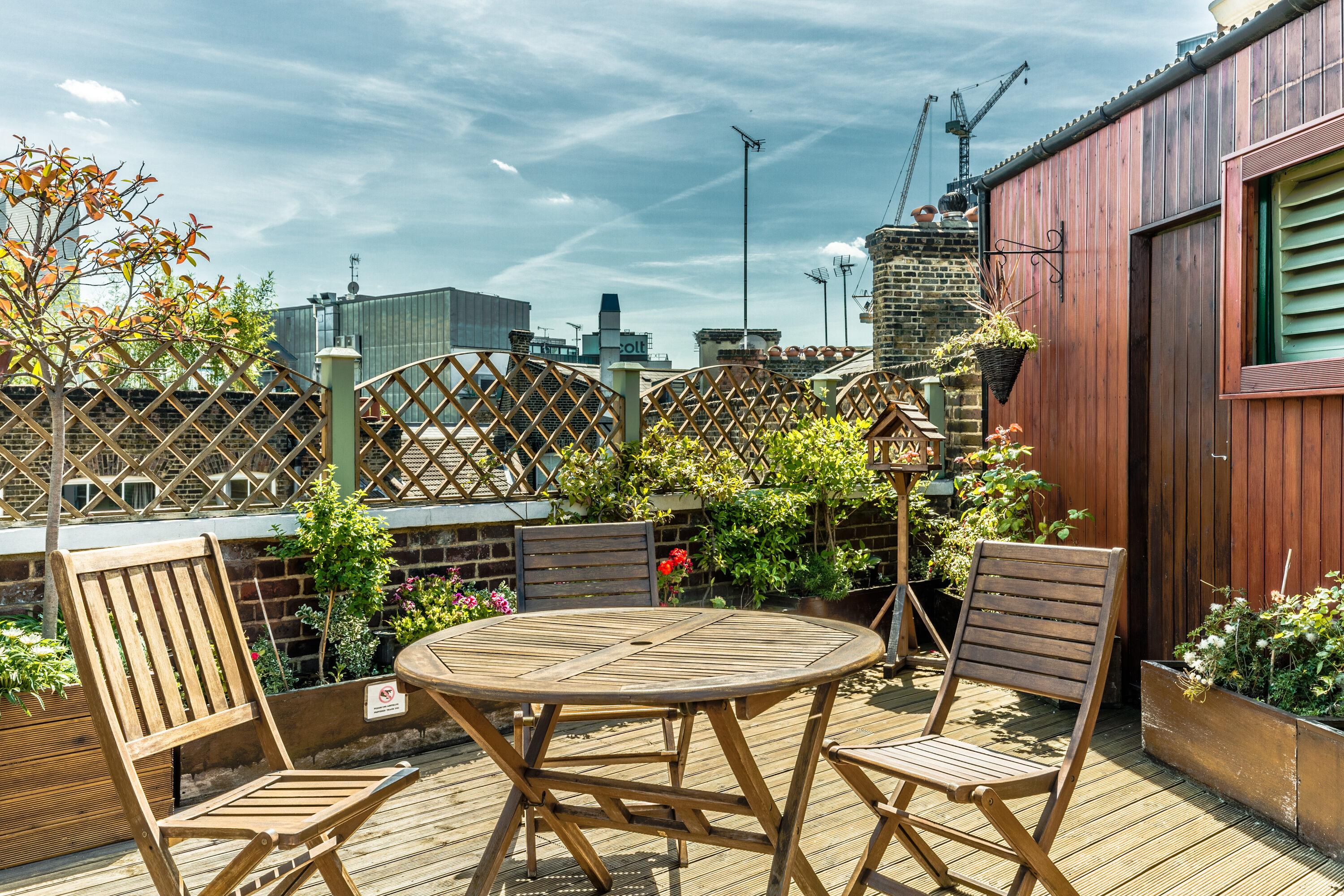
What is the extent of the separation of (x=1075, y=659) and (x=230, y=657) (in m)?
1.94

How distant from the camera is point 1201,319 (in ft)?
11.1

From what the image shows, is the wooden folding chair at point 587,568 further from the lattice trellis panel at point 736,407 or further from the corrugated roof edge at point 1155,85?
the corrugated roof edge at point 1155,85

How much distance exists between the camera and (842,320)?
1828cm

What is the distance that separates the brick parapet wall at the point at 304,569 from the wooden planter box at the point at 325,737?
424 mm

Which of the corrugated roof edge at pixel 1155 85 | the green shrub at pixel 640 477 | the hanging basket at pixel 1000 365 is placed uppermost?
the corrugated roof edge at pixel 1155 85

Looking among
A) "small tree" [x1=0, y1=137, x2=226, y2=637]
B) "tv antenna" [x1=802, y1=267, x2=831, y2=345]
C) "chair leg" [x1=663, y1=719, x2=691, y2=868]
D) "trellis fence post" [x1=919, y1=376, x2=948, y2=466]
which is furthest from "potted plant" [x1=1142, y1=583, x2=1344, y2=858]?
"tv antenna" [x1=802, y1=267, x2=831, y2=345]

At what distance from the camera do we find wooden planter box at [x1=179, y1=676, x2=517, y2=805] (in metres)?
2.78

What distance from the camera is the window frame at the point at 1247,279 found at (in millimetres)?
2893

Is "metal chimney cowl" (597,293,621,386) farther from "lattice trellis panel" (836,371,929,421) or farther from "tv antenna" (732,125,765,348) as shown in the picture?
"lattice trellis panel" (836,371,929,421)

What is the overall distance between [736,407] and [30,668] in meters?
3.45

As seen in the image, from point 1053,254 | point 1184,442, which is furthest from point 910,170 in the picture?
point 1184,442

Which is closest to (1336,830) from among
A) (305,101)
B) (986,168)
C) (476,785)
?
(476,785)

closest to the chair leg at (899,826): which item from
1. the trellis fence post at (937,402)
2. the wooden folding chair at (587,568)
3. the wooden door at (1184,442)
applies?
the wooden folding chair at (587,568)

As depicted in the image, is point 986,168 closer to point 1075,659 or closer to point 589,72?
point 1075,659
